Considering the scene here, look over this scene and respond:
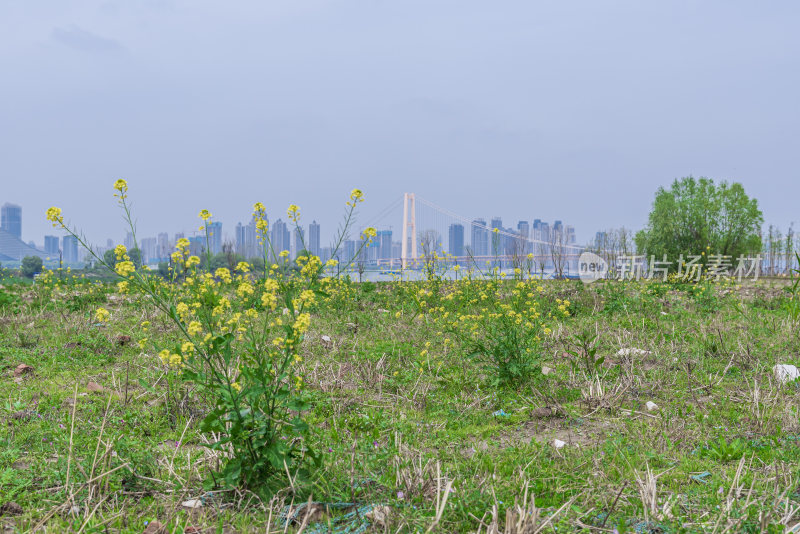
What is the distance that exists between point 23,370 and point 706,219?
115 ft

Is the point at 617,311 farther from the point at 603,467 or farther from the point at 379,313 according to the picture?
the point at 603,467

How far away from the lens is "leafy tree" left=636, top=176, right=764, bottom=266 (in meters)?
30.6

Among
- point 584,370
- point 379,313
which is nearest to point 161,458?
point 584,370

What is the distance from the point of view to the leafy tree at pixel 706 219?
30609mm

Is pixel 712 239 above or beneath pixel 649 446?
above

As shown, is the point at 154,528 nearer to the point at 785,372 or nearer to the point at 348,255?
the point at 348,255

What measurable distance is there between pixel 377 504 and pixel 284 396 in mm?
609

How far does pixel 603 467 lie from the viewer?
2.76m

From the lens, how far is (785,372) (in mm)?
4504

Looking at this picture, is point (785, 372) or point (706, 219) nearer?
point (785, 372)

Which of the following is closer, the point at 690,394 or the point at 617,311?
the point at 690,394

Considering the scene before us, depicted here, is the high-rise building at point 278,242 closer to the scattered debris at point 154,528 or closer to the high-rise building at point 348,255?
the high-rise building at point 348,255

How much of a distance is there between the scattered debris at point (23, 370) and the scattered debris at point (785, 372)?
6.39 metres

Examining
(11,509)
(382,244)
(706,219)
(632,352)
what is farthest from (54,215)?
(706,219)
